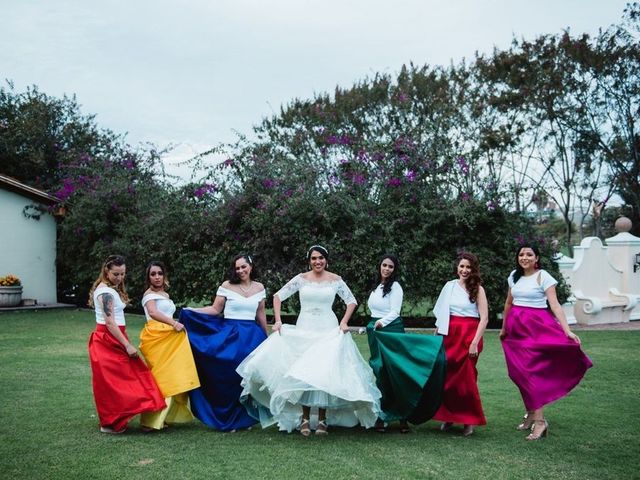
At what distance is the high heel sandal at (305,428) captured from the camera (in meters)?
6.66

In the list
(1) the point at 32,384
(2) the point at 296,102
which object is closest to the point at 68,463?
(1) the point at 32,384

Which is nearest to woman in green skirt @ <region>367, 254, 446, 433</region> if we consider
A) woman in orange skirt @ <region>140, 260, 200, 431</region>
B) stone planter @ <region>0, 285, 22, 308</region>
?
woman in orange skirt @ <region>140, 260, 200, 431</region>

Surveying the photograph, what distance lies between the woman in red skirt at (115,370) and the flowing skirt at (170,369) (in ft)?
0.39

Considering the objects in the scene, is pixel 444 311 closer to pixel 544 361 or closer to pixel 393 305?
pixel 393 305

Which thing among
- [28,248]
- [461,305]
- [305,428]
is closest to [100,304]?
[305,428]

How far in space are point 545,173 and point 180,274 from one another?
56.1 feet

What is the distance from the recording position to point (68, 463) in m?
5.64

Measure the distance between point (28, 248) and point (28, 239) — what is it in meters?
0.29

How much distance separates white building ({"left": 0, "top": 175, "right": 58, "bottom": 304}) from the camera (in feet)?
70.5

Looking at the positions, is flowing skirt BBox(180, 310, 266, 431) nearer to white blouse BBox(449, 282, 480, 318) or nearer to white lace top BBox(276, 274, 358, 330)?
white lace top BBox(276, 274, 358, 330)

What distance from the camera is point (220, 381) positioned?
6.97m

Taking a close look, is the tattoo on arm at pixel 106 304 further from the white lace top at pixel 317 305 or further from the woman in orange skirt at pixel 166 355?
the white lace top at pixel 317 305

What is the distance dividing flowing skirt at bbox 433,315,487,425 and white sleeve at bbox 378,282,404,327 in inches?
23.1

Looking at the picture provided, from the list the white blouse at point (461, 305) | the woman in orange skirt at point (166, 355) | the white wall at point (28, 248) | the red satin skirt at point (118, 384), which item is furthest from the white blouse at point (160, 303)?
the white wall at point (28, 248)
